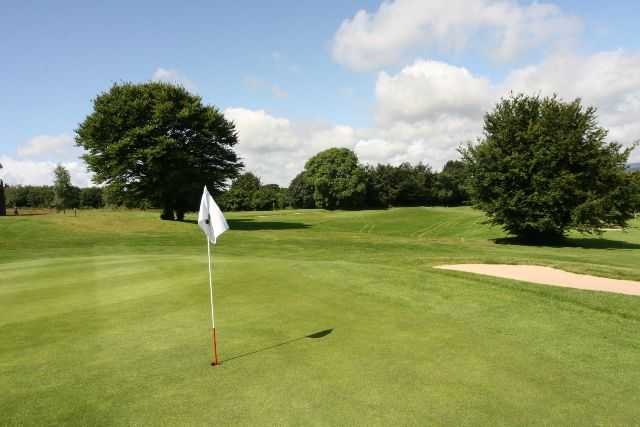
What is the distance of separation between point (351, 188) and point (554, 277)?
82.3m

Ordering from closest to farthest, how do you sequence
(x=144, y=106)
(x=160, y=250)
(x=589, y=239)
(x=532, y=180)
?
(x=160, y=250)
(x=532, y=180)
(x=589, y=239)
(x=144, y=106)

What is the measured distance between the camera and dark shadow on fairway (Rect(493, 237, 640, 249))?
31297 mm

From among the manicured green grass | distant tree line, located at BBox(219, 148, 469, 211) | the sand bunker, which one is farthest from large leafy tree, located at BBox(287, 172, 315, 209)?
the manicured green grass

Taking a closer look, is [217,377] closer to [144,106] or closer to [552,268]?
[552,268]

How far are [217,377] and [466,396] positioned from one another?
349 centimetres

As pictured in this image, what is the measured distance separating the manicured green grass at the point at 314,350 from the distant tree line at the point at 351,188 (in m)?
80.4

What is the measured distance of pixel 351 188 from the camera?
316ft

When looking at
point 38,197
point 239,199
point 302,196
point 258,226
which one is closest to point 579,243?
point 258,226

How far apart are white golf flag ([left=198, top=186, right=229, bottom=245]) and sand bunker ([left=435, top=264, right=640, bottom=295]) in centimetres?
1093

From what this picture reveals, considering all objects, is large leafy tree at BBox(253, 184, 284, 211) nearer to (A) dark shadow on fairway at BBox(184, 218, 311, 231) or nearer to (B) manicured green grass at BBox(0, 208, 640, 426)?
(A) dark shadow on fairway at BBox(184, 218, 311, 231)

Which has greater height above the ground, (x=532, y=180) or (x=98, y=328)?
(x=532, y=180)

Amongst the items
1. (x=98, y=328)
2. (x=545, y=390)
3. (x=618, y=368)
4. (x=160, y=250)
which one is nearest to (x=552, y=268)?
(x=618, y=368)

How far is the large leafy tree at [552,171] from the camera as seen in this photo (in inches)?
1164

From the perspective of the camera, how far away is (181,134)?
45000 mm
